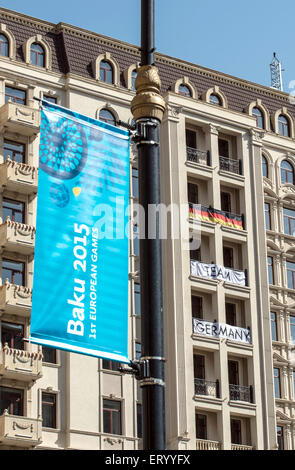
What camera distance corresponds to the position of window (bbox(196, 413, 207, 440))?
47.8 metres

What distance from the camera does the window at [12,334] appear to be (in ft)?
143

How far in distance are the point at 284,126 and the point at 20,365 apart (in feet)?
74.3

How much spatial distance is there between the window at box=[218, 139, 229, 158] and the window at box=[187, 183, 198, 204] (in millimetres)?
3250

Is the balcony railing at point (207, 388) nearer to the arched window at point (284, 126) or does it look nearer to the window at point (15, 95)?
the window at point (15, 95)

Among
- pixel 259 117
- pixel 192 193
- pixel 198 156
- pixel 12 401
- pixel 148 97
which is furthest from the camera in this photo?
pixel 259 117

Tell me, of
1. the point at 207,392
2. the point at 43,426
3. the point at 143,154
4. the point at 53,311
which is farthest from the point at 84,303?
the point at 207,392

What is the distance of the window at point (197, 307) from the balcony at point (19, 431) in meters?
10.5

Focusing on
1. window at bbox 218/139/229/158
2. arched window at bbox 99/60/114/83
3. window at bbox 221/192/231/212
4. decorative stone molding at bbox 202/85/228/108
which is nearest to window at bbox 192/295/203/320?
window at bbox 221/192/231/212

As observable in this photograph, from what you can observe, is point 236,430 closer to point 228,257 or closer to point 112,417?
point 112,417

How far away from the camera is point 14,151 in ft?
152

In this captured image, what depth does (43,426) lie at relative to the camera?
43.6m

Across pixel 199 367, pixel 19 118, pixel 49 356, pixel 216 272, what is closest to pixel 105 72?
pixel 19 118

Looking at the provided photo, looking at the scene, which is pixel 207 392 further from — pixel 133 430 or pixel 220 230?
pixel 220 230

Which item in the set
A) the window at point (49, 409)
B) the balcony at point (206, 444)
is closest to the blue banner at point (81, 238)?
the window at point (49, 409)
